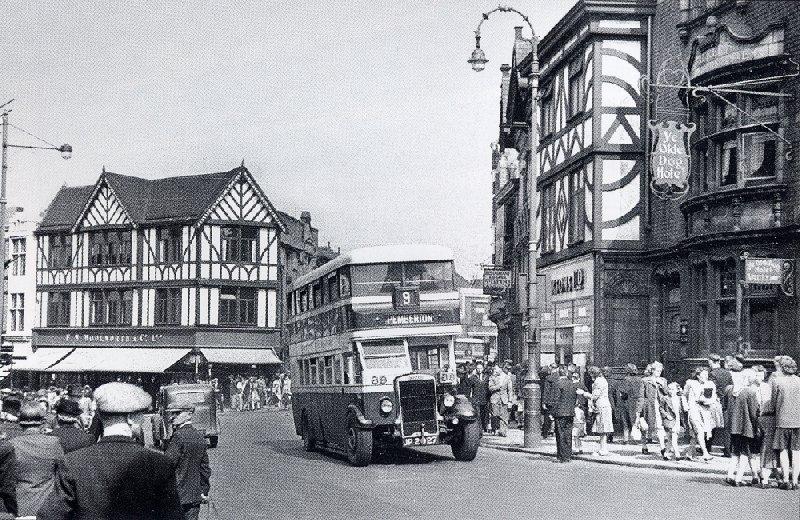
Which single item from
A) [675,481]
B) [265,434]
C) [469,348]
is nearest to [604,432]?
[675,481]

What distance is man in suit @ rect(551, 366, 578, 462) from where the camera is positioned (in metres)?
18.9

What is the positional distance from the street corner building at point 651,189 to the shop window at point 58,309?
28407mm

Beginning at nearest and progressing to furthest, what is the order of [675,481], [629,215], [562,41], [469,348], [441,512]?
1. [441,512]
2. [675,481]
3. [629,215]
4. [562,41]
5. [469,348]

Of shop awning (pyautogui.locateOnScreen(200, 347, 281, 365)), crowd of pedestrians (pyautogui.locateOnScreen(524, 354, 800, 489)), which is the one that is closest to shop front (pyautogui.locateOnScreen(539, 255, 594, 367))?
crowd of pedestrians (pyautogui.locateOnScreen(524, 354, 800, 489))

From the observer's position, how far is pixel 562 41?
32.6 meters

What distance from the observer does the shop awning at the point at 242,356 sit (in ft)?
172

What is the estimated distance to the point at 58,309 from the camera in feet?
189

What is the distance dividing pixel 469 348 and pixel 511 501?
225 feet

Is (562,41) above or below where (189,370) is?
above

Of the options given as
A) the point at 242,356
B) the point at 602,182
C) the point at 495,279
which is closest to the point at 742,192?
the point at 602,182

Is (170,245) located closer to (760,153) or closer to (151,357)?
(151,357)

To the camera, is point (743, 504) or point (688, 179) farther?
point (688, 179)

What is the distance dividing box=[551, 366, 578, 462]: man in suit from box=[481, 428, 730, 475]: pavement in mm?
539

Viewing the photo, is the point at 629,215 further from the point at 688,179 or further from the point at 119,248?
the point at 119,248
